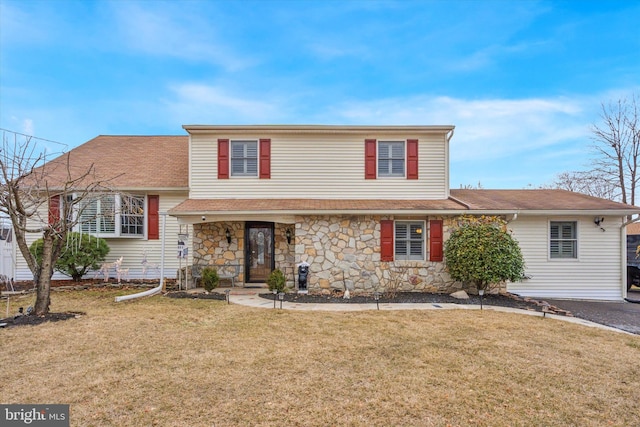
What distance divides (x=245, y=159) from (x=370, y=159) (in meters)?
4.06

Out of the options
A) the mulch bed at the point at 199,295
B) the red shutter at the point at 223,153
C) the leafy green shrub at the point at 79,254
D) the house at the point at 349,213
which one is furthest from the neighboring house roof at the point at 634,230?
the leafy green shrub at the point at 79,254

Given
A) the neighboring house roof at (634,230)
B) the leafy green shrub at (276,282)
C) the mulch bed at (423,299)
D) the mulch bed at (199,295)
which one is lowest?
the mulch bed at (423,299)

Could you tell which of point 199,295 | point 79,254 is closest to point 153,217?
point 79,254

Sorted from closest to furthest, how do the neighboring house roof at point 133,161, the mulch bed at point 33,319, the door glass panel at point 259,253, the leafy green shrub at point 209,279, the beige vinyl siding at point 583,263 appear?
the mulch bed at point 33,319 < the leafy green shrub at point 209,279 < the beige vinyl siding at point 583,263 < the door glass panel at point 259,253 < the neighboring house roof at point 133,161

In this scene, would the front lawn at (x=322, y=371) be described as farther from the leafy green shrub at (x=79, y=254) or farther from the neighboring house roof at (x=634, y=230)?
the neighboring house roof at (x=634, y=230)

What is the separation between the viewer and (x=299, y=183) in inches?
384

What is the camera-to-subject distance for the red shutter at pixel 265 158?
9.70m

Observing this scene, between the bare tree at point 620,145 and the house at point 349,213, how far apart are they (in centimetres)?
1009

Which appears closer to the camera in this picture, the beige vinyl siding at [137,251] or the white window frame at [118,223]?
the white window frame at [118,223]

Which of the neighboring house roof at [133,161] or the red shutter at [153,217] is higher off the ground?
the neighboring house roof at [133,161]

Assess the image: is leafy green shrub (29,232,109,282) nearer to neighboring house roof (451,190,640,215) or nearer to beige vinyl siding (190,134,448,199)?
beige vinyl siding (190,134,448,199)

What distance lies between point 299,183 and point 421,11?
8.00 meters

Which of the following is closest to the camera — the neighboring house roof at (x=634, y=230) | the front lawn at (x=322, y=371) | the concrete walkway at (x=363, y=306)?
the front lawn at (x=322, y=371)

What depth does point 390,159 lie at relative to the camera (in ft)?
32.0
